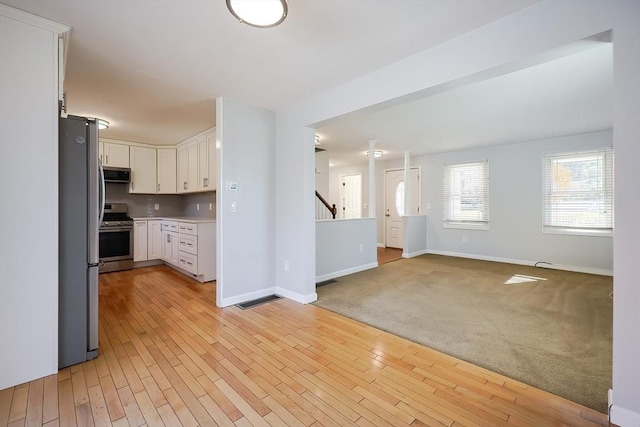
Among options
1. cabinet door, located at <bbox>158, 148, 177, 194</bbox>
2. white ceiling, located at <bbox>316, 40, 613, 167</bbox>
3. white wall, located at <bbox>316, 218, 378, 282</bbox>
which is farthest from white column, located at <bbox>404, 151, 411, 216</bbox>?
cabinet door, located at <bbox>158, 148, 177, 194</bbox>

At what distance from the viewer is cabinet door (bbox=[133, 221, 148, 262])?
16.5ft

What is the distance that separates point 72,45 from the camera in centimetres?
214

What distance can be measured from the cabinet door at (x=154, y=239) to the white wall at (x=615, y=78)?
4157 millimetres

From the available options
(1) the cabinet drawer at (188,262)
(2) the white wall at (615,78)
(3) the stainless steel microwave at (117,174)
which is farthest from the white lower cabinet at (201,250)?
(2) the white wall at (615,78)

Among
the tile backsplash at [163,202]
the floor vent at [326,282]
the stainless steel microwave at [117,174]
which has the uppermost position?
the stainless steel microwave at [117,174]

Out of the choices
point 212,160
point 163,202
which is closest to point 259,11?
point 212,160

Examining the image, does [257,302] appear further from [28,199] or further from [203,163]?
[203,163]

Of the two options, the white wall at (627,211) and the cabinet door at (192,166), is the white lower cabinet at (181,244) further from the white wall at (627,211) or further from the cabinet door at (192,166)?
the white wall at (627,211)

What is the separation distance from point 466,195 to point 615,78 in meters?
5.14

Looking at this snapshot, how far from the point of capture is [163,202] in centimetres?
602

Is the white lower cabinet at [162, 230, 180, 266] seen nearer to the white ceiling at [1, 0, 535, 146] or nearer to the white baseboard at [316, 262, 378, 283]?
the white ceiling at [1, 0, 535, 146]

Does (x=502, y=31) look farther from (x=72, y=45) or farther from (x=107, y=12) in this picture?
(x=72, y=45)

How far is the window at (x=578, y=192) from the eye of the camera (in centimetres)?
467

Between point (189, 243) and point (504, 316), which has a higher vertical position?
point (189, 243)
